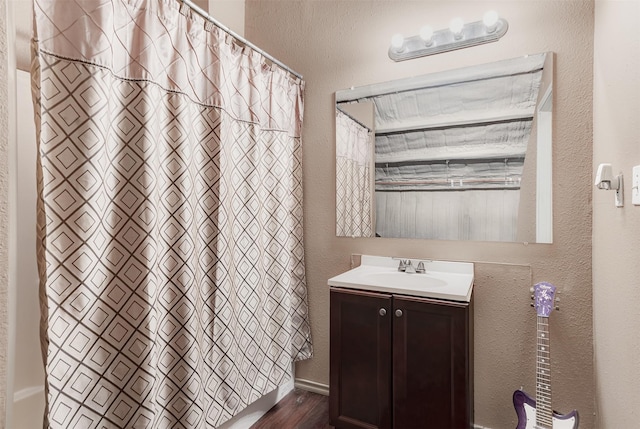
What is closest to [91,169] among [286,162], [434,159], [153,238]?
[153,238]

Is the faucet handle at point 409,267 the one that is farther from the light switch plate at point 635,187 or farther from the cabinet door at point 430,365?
the light switch plate at point 635,187

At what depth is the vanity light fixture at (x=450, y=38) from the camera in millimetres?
1771

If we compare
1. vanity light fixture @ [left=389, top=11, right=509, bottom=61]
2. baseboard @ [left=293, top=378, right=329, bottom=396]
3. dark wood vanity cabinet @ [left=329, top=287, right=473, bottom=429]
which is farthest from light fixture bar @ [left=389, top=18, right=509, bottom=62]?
baseboard @ [left=293, top=378, right=329, bottom=396]

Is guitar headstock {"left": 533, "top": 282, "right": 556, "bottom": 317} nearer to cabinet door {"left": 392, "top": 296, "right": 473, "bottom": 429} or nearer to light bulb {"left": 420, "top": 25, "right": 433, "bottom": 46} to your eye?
cabinet door {"left": 392, "top": 296, "right": 473, "bottom": 429}

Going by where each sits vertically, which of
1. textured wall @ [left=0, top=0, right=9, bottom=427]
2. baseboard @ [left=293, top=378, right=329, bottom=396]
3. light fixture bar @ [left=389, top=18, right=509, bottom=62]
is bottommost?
baseboard @ [left=293, top=378, right=329, bottom=396]

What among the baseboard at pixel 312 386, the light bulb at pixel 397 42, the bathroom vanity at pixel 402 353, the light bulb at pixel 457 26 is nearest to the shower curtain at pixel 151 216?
the baseboard at pixel 312 386

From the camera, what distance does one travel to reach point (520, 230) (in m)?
1.75

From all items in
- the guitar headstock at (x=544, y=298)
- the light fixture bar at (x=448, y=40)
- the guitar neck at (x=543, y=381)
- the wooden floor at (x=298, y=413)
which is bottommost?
the wooden floor at (x=298, y=413)

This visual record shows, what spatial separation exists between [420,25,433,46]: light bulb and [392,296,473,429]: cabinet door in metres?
1.42

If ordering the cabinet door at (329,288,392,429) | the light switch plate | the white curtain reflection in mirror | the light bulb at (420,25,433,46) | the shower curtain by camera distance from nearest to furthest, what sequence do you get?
the light switch plate → the shower curtain → the cabinet door at (329,288,392,429) → the light bulb at (420,25,433,46) → the white curtain reflection in mirror

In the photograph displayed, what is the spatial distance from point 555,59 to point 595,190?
68 centimetres

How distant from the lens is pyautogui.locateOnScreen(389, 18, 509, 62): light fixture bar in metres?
1.78

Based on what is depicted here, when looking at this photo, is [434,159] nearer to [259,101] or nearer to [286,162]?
[286,162]

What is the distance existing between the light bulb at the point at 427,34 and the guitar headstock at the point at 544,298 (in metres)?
1.41
